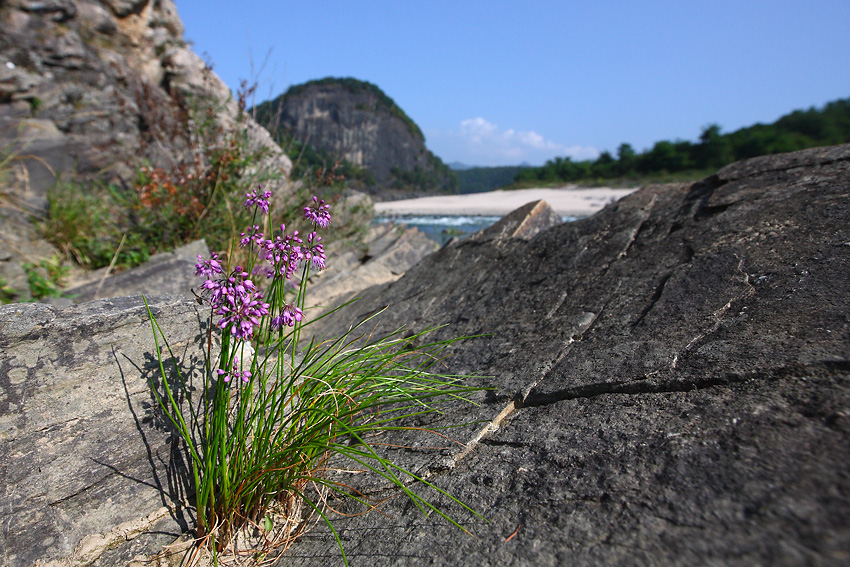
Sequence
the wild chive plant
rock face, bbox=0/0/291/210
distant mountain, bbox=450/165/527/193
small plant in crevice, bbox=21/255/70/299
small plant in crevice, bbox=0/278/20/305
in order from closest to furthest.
Answer: the wild chive plant, small plant in crevice, bbox=0/278/20/305, small plant in crevice, bbox=21/255/70/299, rock face, bbox=0/0/291/210, distant mountain, bbox=450/165/527/193

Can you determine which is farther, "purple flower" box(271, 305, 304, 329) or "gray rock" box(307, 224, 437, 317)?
"gray rock" box(307, 224, 437, 317)

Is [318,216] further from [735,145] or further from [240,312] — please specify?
[735,145]

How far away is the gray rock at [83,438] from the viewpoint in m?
1.67

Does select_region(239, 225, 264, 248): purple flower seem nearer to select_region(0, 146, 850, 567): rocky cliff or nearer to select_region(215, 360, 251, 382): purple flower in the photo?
select_region(215, 360, 251, 382): purple flower

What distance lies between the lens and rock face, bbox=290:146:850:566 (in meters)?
1.08

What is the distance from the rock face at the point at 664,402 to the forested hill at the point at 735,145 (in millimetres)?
31796

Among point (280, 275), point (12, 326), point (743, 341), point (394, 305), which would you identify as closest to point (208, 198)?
point (394, 305)

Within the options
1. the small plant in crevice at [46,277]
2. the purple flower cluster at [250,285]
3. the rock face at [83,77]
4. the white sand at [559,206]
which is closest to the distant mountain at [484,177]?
the white sand at [559,206]

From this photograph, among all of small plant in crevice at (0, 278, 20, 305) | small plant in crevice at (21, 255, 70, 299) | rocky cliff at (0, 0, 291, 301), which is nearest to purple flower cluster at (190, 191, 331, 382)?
small plant in crevice at (21, 255, 70, 299)

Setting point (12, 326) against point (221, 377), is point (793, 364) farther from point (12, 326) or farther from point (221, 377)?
point (12, 326)

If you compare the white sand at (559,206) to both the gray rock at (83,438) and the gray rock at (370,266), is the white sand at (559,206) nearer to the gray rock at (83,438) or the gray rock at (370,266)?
the gray rock at (370,266)

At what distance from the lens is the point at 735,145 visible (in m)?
32.9

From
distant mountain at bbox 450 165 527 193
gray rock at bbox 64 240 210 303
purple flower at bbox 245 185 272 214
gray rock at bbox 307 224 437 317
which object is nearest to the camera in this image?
purple flower at bbox 245 185 272 214

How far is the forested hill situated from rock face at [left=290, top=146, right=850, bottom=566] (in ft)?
104
